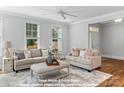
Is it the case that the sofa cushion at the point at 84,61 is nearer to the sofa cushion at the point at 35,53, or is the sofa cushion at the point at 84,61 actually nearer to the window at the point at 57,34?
the sofa cushion at the point at 35,53

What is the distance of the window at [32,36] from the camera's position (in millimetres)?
5375

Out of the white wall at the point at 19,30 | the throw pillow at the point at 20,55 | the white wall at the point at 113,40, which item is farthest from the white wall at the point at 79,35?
the throw pillow at the point at 20,55

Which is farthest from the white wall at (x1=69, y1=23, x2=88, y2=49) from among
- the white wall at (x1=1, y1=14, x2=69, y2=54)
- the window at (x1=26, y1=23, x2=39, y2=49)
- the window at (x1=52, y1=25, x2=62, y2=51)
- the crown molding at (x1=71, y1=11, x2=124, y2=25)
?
the window at (x1=26, y1=23, x2=39, y2=49)

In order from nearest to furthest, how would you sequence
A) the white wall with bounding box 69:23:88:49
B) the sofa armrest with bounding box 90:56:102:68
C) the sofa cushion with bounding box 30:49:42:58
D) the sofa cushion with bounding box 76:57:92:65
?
1. the sofa cushion with bounding box 76:57:92:65
2. the sofa armrest with bounding box 90:56:102:68
3. the sofa cushion with bounding box 30:49:42:58
4. the white wall with bounding box 69:23:88:49

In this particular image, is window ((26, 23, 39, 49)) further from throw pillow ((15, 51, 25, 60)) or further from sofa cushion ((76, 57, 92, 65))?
sofa cushion ((76, 57, 92, 65))

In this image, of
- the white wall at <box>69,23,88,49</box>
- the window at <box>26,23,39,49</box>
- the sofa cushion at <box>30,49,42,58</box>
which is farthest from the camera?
the white wall at <box>69,23,88,49</box>

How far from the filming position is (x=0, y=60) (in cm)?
446

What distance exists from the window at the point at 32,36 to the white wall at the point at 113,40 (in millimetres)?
4777

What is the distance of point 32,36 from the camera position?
18.2 feet

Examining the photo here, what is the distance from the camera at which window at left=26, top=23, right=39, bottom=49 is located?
212 inches

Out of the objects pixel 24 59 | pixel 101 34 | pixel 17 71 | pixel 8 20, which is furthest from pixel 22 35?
pixel 101 34

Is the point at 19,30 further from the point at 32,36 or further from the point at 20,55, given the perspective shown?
the point at 20,55

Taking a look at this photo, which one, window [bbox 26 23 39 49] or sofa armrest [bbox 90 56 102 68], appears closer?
sofa armrest [bbox 90 56 102 68]
